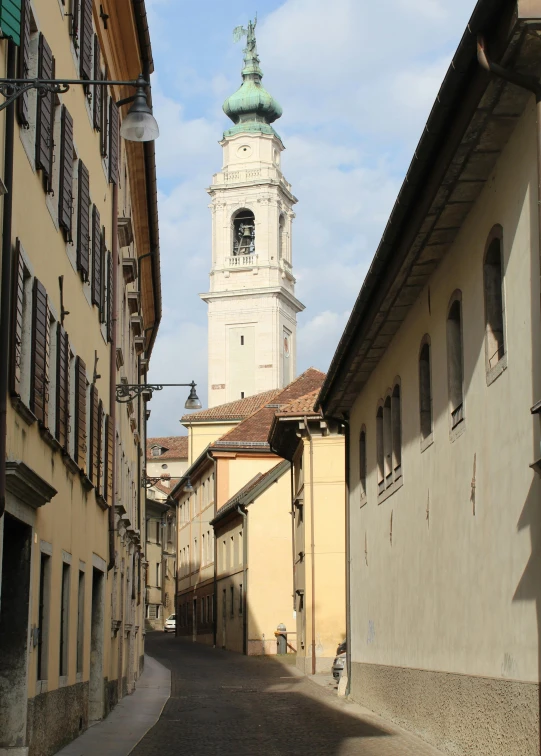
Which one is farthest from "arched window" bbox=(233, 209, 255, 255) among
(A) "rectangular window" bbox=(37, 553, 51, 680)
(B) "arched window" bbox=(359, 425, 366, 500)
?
(A) "rectangular window" bbox=(37, 553, 51, 680)

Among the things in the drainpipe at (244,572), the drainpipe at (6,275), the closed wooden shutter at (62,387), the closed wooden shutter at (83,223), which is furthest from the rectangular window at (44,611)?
the drainpipe at (244,572)

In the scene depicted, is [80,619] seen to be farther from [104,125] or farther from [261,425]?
[261,425]

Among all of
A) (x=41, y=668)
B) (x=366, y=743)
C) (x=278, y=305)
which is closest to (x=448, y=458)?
(x=366, y=743)

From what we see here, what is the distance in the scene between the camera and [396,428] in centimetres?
2017

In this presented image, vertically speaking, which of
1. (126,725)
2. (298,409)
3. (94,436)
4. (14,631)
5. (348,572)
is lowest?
(126,725)

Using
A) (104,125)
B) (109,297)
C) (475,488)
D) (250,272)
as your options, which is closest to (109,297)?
(109,297)

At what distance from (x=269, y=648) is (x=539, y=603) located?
122 ft

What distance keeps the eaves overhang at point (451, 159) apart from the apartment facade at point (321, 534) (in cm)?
1548

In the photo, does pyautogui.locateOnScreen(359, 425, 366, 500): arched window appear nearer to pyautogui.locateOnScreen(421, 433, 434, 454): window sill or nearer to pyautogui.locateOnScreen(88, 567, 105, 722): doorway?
pyautogui.locateOnScreen(88, 567, 105, 722): doorway

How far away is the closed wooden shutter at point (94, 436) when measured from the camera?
18625 mm

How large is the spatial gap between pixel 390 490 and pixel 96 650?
5.31 m

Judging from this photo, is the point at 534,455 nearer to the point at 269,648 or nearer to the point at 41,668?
the point at 41,668

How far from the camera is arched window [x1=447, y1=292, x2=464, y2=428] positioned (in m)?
Result: 14.8

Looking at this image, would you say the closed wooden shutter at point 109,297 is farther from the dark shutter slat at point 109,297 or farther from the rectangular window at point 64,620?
the rectangular window at point 64,620
